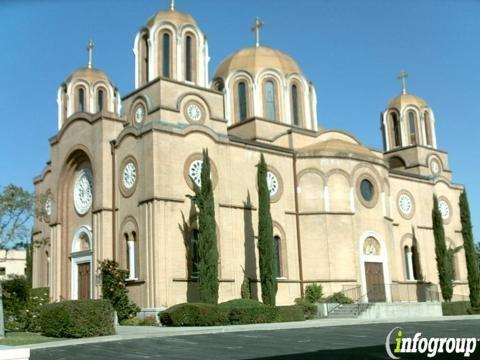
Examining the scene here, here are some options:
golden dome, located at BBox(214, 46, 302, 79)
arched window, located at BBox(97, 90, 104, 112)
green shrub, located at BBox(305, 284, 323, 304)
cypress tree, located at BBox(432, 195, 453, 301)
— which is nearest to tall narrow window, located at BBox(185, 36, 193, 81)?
golden dome, located at BBox(214, 46, 302, 79)

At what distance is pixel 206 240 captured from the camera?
2748 cm

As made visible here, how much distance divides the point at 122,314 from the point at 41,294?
8.90 meters

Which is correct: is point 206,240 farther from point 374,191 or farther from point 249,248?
point 374,191

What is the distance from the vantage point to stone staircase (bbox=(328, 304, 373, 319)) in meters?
29.6

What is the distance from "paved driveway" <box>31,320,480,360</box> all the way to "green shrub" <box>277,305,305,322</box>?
17.2 feet

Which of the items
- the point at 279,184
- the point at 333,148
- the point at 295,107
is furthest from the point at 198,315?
the point at 295,107

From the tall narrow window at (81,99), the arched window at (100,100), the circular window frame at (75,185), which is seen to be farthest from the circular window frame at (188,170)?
the tall narrow window at (81,99)

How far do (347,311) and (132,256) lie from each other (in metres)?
10.8

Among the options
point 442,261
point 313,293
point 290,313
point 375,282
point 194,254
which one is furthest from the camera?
point 442,261

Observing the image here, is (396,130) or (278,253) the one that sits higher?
(396,130)

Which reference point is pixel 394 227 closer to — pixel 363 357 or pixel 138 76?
pixel 138 76

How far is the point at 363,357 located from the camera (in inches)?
510

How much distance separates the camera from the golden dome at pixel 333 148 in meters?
34.8

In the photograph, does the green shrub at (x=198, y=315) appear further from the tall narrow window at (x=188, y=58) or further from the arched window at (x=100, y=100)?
the arched window at (x=100, y=100)
